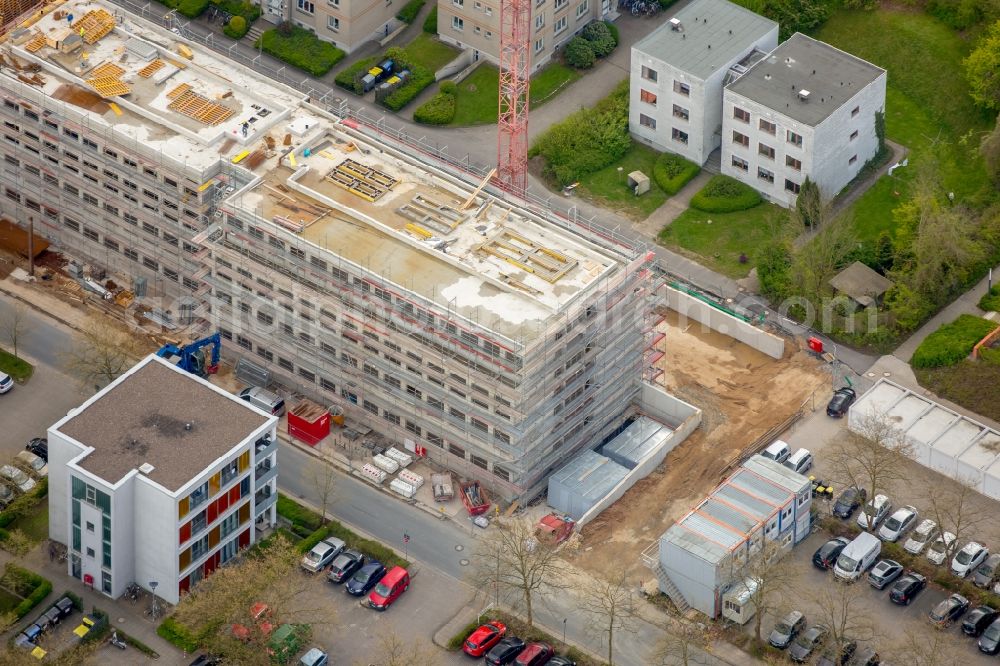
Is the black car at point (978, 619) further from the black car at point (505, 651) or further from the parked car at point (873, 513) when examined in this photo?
the black car at point (505, 651)

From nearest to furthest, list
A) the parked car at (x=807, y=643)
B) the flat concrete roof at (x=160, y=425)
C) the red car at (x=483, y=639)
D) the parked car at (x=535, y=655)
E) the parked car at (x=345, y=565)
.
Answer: the parked car at (x=535, y=655) → the parked car at (x=807, y=643) → the red car at (x=483, y=639) → the flat concrete roof at (x=160, y=425) → the parked car at (x=345, y=565)

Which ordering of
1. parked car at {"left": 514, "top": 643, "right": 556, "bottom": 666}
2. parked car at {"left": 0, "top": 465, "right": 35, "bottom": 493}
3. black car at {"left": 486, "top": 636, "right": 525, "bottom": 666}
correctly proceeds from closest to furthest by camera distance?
1. parked car at {"left": 514, "top": 643, "right": 556, "bottom": 666}
2. black car at {"left": 486, "top": 636, "right": 525, "bottom": 666}
3. parked car at {"left": 0, "top": 465, "right": 35, "bottom": 493}

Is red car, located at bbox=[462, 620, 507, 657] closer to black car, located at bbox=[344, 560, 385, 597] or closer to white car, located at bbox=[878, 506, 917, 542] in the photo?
black car, located at bbox=[344, 560, 385, 597]

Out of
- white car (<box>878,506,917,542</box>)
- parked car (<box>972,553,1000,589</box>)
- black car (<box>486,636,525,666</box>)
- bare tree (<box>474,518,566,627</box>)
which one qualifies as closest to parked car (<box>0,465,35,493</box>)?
bare tree (<box>474,518,566,627</box>)

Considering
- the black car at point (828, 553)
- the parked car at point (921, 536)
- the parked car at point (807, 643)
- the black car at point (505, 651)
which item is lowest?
the black car at point (505, 651)

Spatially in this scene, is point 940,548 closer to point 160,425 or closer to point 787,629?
point 787,629

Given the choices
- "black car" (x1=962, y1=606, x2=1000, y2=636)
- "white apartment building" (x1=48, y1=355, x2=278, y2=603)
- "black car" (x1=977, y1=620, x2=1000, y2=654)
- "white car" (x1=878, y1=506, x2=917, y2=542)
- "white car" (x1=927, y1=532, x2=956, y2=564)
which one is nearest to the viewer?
"white apartment building" (x1=48, y1=355, x2=278, y2=603)

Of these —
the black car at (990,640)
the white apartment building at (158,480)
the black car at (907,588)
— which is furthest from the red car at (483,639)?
the black car at (990,640)
